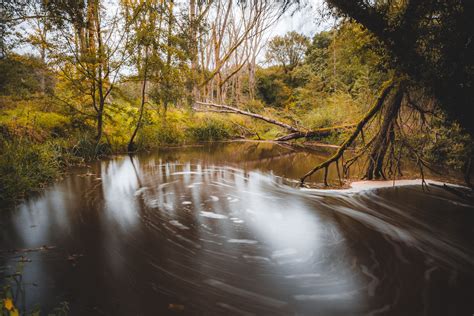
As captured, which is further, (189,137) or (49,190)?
(189,137)

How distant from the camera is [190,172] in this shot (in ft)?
27.9

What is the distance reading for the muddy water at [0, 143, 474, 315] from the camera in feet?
8.14

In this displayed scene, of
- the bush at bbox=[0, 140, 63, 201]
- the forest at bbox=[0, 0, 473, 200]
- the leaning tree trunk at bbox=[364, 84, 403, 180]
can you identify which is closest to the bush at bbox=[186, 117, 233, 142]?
the forest at bbox=[0, 0, 473, 200]

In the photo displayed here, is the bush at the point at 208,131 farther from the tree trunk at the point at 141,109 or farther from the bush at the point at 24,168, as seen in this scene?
the bush at the point at 24,168

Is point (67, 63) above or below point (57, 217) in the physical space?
above

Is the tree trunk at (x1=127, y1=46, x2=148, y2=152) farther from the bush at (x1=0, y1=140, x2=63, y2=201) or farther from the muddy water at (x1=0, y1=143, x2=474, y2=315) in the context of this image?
the muddy water at (x1=0, y1=143, x2=474, y2=315)

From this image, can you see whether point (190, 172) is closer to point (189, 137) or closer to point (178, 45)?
point (178, 45)

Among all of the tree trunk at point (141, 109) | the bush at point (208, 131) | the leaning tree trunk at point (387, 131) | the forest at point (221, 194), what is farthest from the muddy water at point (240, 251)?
the bush at point (208, 131)

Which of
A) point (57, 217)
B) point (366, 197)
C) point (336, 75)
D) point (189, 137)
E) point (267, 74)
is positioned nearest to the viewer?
point (57, 217)

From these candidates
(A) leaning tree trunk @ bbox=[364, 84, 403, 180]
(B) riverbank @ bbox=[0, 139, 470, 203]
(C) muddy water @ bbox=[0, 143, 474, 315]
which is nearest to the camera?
(C) muddy water @ bbox=[0, 143, 474, 315]

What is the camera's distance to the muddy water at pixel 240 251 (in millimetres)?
2480

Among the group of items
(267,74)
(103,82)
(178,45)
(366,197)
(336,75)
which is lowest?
(366,197)

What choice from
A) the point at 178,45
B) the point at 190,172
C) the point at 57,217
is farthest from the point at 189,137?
the point at 57,217

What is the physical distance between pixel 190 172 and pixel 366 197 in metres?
5.23
